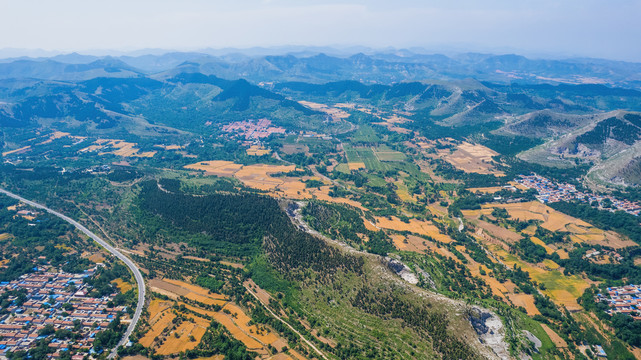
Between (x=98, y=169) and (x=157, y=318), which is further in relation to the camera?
(x=98, y=169)

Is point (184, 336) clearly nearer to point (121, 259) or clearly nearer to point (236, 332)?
point (236, 332)

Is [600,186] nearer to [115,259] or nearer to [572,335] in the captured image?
[572,335]

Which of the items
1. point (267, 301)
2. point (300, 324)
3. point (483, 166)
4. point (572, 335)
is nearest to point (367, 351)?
point (300, 324)

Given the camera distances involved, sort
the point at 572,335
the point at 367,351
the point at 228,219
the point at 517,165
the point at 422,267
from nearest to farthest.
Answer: the point at 367,351, the point at 572,335, the point at 422,267, the point at 228,219, the point at 517,165

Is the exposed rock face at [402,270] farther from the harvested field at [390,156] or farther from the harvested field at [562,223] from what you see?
the harvested field at [390,156]

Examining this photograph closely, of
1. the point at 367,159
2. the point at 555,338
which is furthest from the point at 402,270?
the point at 367,159

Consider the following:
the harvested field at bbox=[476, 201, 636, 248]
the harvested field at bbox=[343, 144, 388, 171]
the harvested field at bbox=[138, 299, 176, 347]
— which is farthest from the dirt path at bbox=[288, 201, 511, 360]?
the harvested field at bbox=[343, 144, 388, 171]

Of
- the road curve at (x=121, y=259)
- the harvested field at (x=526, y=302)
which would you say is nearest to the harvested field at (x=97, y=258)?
the road curve at (x=121, y=259)
